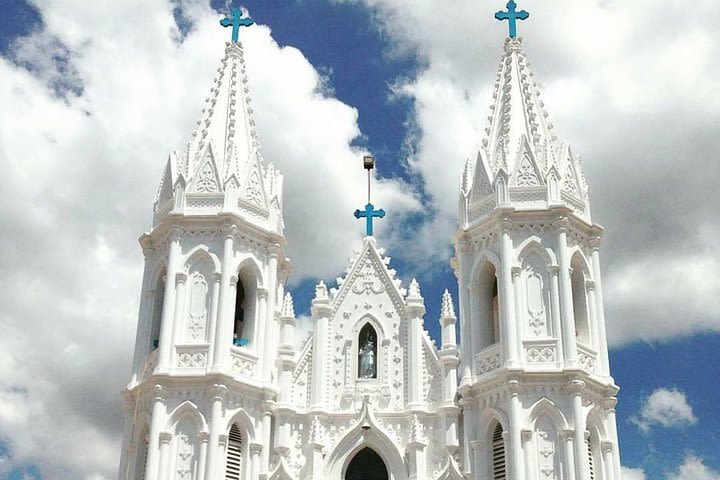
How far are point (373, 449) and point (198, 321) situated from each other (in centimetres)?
670

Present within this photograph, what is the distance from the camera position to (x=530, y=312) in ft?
96.0

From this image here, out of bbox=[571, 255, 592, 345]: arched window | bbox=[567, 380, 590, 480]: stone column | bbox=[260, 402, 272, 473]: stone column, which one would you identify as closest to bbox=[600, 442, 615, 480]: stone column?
bbox=[567, 380, 590, 480]: stone column

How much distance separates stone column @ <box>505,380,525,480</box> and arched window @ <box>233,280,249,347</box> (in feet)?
28.8

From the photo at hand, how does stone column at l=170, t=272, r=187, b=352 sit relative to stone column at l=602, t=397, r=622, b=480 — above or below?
above

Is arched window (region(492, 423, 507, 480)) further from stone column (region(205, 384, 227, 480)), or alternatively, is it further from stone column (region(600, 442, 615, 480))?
stone column (region(205, 384, 227, 480))

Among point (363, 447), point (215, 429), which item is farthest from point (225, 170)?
point (363, 447)

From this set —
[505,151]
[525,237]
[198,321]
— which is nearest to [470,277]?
[525,237]

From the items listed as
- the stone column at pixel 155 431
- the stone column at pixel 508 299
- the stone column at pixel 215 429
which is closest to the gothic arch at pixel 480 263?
the stone column at pixel 508 299

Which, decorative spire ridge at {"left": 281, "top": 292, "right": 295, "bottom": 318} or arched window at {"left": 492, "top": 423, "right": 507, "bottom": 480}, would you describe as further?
decorative spire ridge at {"left": 281, "top": 292, "right": 295, "bottom": 318}

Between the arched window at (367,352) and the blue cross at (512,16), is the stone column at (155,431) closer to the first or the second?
the arched window at (367,352)

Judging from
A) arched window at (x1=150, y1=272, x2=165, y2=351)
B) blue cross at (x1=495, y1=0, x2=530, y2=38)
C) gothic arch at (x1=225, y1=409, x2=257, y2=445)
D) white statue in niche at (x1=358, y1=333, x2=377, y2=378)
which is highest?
blue cross at (x1=495, y1=0, x2=530, y2=38)

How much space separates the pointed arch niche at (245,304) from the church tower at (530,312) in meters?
6.77

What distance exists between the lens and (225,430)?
2836cm

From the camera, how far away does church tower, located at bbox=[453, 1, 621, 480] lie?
2762 centimetres
